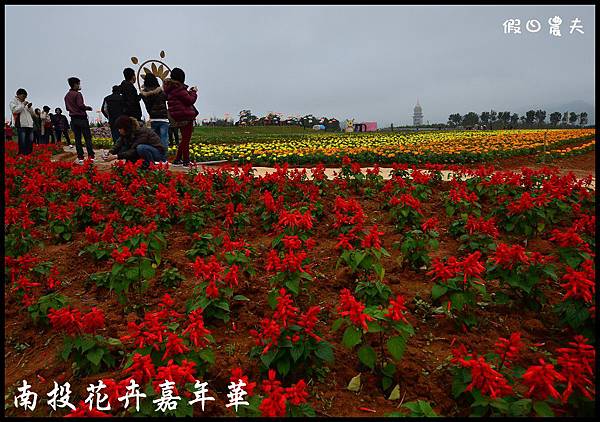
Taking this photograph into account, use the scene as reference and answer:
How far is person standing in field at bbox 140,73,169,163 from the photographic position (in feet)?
30.5

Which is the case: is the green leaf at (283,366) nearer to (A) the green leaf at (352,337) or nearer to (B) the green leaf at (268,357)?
(B) the green leaf at (268,357)

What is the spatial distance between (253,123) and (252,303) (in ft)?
170

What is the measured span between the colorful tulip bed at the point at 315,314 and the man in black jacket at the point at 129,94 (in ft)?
14.5

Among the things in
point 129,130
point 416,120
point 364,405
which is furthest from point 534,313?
point 416,120

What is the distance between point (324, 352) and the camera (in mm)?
2316

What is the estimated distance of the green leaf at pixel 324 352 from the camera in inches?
90.4

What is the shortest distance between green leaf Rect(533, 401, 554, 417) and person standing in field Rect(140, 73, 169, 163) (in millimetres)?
8904

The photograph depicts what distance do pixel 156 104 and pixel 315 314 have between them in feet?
27.8

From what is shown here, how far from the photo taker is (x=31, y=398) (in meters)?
2.57

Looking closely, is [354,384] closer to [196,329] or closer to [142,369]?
[196,329]

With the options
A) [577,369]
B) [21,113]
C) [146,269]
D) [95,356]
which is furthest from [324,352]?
[21,113]

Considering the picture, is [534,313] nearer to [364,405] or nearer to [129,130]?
[364,405]

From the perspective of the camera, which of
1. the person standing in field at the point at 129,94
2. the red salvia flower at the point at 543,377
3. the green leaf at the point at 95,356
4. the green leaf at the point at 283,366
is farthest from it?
the person standing in field at the point at 129,94

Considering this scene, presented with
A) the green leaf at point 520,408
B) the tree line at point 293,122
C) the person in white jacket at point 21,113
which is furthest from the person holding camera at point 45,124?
the tree line at point 293,122
